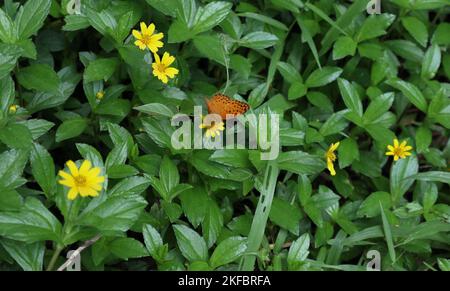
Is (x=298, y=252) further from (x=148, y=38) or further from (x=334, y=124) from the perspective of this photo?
(x=148, y=38)

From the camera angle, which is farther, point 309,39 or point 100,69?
point 309,39

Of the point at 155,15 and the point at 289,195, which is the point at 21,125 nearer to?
the point at 155,15

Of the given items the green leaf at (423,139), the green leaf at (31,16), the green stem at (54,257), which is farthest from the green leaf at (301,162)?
the green leaf at (31,16)

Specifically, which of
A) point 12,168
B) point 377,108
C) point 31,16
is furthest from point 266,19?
point 12,168

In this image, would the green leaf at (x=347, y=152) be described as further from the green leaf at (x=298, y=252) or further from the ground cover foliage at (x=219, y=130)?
the green leaf at (x=298, y=252)

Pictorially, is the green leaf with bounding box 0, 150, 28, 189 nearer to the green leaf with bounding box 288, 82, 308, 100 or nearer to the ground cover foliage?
the ground cover foliage
